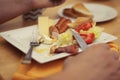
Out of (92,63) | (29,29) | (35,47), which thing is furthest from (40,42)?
(92,63)

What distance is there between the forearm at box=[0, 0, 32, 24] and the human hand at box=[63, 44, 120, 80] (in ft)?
1.90

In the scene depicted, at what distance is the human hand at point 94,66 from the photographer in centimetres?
64

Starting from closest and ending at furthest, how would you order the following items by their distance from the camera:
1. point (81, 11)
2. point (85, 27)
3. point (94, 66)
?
point (94, 66) < point (85, 27) < point (81, 11)

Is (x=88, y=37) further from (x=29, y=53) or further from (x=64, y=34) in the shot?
(x=29, y=53)

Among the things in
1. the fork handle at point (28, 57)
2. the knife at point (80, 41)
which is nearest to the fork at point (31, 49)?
the fork handle at point (28, 57)

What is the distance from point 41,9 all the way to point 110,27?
1.09 ft

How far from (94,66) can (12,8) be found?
2.17ft

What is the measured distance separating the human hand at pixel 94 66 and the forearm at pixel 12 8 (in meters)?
0.58

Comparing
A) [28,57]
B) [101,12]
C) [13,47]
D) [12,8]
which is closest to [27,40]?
[13,47]

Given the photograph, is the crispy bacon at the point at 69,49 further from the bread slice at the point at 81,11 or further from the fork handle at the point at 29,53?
the bread slice at the point at 81,11

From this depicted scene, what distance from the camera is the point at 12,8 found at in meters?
1.22

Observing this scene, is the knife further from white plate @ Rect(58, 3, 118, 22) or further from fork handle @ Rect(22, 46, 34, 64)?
white plate @ Rect(58, 3, 118, 22)

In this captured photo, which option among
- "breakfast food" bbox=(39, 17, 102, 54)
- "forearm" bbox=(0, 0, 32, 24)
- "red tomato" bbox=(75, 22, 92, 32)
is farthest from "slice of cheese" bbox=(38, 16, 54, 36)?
"forearm" bbox=(0, 0, 32, 24)

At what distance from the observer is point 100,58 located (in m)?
0.67
